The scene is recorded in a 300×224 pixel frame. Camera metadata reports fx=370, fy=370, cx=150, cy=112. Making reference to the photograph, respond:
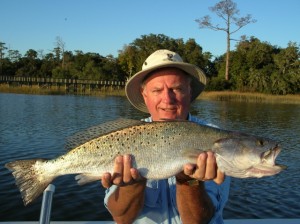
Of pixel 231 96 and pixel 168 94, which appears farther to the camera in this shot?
pixel 231 96

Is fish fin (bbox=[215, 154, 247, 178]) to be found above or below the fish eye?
below

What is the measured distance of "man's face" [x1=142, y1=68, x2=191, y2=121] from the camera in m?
4.02

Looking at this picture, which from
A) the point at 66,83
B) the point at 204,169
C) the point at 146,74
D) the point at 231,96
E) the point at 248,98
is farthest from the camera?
the point at 66,83

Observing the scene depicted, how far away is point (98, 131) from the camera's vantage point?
11.9 ft

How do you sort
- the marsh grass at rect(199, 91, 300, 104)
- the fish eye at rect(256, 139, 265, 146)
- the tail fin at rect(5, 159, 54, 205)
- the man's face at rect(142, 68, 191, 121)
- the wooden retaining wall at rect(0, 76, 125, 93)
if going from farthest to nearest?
the wooden retaining wall at rect(0, 76, 125, 93), the marsh grass at rect(199, 91, 300, 104), the man's face at rect(142, 68, 191, 121), the tail fin at rect(5, 159, 54, 205), the fish eye at rect(256, 139, 265, 146)

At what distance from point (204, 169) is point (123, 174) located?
726mm

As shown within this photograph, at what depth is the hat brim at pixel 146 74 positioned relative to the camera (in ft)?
13.6

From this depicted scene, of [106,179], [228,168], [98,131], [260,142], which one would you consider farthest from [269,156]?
[98,131]

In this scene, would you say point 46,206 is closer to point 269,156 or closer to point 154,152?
point 154,152

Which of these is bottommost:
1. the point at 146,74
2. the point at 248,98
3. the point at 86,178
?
the point at 248,98

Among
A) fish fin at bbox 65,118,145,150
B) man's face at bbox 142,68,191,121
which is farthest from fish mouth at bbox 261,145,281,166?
fish fin at bbox 65,118,145,150

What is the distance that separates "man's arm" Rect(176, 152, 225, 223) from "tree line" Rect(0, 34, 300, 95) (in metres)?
62.2

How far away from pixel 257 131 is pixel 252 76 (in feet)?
151

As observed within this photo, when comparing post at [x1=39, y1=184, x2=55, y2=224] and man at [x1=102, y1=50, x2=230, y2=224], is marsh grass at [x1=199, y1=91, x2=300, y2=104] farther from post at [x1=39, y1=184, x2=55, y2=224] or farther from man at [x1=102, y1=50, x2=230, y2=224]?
post at [x1=39, y1=184, x2=55, y2=224]
